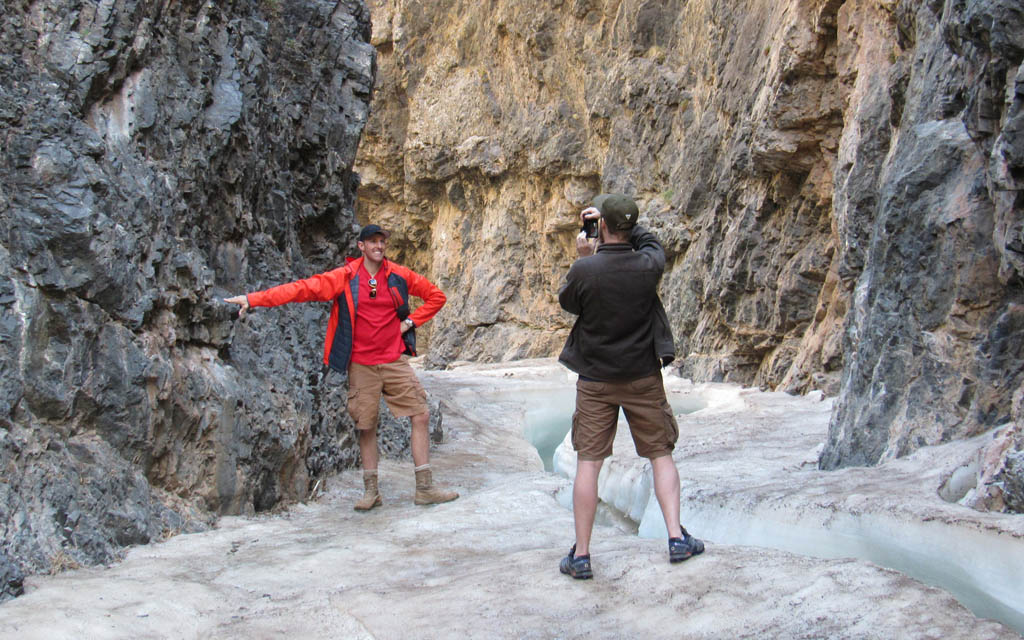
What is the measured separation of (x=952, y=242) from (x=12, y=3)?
598 cm

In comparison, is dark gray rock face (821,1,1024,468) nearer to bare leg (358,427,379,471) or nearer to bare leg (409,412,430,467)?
bare leg (409,412,430,467)

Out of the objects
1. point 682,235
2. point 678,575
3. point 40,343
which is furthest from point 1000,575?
point 682,235

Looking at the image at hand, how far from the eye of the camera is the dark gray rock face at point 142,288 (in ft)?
12.3

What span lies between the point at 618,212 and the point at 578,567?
1435 millimetres

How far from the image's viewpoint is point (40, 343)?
3803 mm

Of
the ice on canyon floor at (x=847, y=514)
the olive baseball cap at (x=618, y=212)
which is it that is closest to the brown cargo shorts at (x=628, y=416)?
the olive baseball cap at (x=618, y=212)

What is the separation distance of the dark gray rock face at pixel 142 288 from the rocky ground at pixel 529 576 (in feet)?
1.20

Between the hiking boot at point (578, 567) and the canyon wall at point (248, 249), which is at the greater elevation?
the canyon wall at point (248, 249)

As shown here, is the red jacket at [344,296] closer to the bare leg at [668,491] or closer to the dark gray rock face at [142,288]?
the dark gray rock face at [142,288]

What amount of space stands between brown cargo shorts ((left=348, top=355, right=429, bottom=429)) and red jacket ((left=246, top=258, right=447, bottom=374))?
123mm

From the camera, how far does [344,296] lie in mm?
5168

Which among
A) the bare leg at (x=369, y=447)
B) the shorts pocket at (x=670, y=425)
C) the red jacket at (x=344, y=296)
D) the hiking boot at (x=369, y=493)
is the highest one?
the red jacket at (x=344, y=296)

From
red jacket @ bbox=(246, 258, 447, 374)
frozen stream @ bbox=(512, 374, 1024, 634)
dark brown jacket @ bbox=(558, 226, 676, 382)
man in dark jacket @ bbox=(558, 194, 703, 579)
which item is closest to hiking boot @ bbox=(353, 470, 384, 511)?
red jacket @ bbox=(246, 258, 447, 374)

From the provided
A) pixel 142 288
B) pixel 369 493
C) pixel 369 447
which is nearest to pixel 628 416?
pixel 369 447
